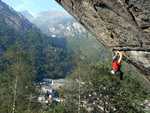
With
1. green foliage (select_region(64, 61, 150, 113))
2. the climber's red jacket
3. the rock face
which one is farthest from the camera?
green foliage (select_region(64, 61, 150, 113))

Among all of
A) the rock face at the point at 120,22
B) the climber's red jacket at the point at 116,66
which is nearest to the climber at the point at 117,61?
the climber's red jacket at the point at 116,66

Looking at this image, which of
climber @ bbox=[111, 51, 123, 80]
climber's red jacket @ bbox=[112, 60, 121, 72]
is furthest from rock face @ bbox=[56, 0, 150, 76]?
climber's red jacket @ bbox=[112, 60, 121, 72]

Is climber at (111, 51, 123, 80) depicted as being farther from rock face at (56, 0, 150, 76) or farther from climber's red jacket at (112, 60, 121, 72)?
rock face at (56, 0, 150, 76)

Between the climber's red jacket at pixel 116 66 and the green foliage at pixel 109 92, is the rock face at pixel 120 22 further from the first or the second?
the green foliage at pixel 109 92

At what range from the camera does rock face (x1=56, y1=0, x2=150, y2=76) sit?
12664 mm

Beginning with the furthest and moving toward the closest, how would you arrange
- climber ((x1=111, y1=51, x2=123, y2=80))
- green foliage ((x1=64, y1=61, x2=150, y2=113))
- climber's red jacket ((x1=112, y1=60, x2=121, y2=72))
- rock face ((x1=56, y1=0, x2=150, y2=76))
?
green foliage ((x1=64, y1=61, x2=150, y2=113)), climber's red jacket ((x1=112, y1=60, x2=121, y2=72)), climber ((x1=111, y1=51, x2=123, y2=80)), rock face ((x1=56, y1=0, x2=150, y2=76))

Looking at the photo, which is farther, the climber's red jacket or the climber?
the climber's red jacket

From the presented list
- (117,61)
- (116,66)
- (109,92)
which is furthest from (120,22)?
(109,92)

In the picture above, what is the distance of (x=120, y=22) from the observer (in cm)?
1370

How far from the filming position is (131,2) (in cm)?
1220

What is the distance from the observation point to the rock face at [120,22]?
1266 centimetres

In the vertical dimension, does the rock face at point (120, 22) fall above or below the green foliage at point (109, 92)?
above

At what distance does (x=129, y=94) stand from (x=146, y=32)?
39.8 metres

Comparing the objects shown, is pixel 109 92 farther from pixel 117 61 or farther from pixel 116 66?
pixel 117 61
